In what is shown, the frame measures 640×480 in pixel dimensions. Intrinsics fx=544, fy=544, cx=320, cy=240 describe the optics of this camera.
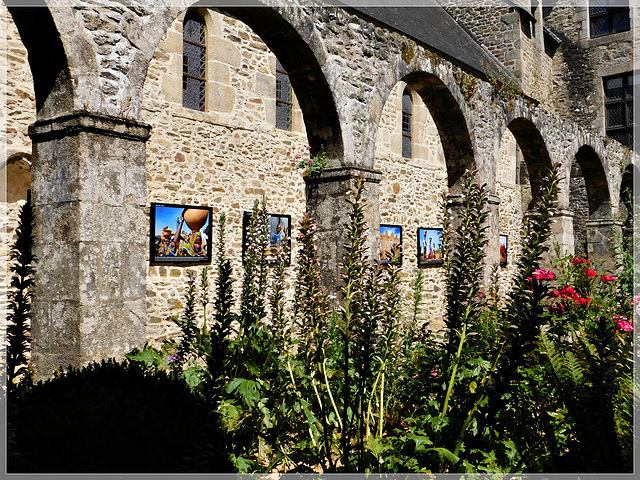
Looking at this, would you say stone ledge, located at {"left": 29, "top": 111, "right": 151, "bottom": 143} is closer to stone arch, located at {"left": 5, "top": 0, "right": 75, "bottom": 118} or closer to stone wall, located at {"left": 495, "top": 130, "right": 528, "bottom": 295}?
stone arch, located at {"left": 5, "top": 0, "right": 75, "bottom": 118}

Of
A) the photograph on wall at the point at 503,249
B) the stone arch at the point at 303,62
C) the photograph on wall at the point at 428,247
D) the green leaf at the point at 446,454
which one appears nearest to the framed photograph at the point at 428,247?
the photograph on wall at the point at 428,247

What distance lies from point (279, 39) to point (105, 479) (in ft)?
13.3

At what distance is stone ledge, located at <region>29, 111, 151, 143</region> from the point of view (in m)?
3.19

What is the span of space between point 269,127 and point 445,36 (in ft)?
15.6

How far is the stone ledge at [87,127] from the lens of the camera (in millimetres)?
3191

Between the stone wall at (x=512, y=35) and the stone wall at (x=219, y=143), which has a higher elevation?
the stone wall at (x=512, y=35)

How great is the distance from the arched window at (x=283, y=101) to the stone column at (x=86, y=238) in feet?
19.0

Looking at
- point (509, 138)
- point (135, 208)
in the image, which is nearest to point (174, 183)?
point (135, 208)

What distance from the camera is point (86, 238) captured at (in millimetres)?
3201

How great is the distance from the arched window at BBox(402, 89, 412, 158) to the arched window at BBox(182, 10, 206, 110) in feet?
16.7

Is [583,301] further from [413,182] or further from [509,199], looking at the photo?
[509,199]

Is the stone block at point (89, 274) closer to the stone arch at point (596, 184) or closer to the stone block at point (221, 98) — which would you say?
the stone block at point (221, 98)

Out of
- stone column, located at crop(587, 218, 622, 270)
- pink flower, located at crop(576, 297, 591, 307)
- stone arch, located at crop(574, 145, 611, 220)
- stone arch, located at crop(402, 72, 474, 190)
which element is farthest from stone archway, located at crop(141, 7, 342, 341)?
stone column, located at crop(587, 218, 622, 270)

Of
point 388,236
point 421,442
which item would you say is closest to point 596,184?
point 388,236
